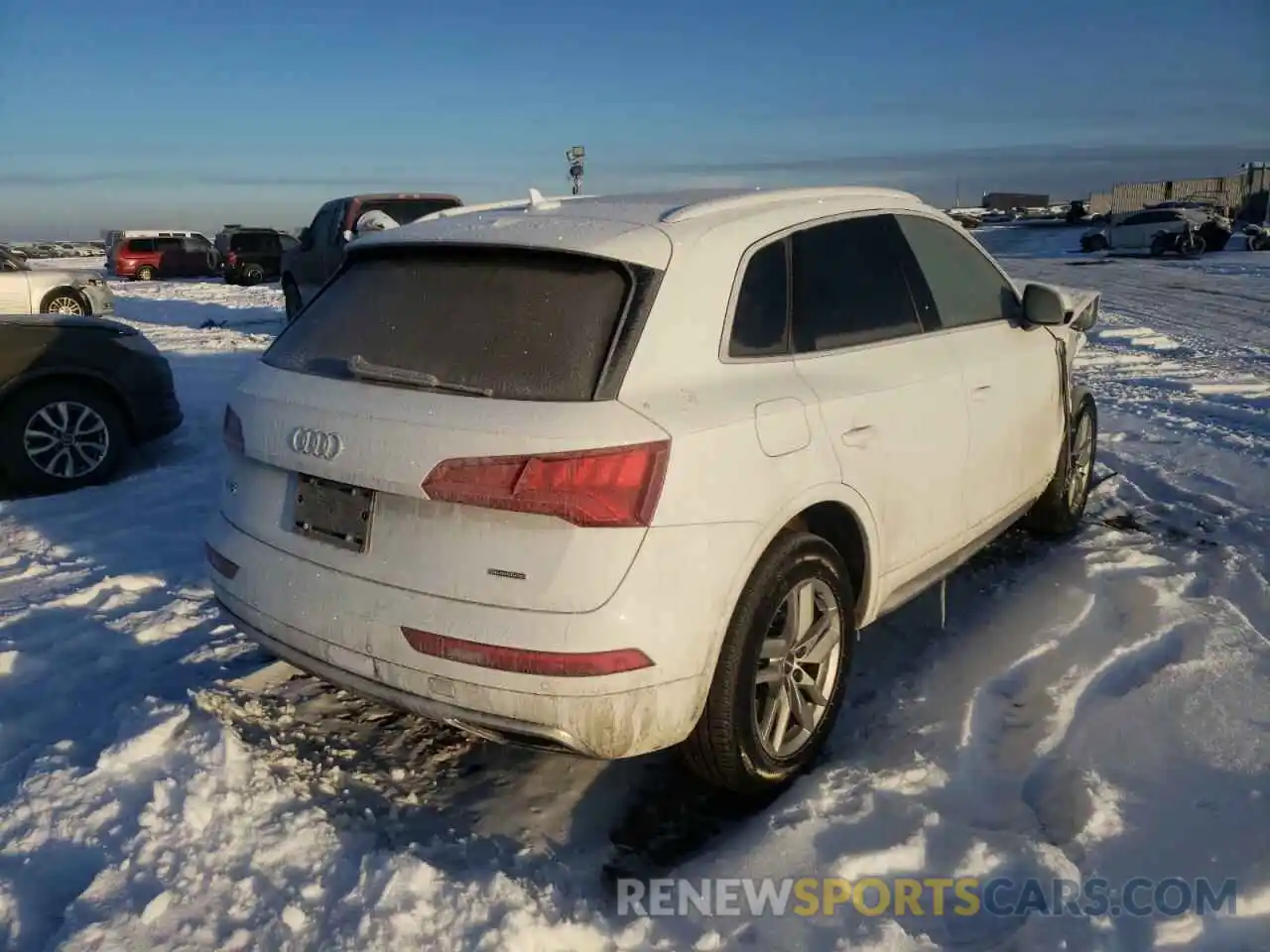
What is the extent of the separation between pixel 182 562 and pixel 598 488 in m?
3.53

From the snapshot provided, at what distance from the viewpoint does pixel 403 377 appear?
2859mm

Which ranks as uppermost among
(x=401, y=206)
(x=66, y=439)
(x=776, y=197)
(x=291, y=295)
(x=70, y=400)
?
(x=401, y=206)

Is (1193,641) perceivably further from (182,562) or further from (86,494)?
(86,494)

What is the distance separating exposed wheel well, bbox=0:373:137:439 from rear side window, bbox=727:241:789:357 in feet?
17.1

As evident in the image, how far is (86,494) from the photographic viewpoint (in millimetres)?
6516

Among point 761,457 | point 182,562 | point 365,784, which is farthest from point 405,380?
point 182,562

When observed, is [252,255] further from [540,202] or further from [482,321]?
[482,321]

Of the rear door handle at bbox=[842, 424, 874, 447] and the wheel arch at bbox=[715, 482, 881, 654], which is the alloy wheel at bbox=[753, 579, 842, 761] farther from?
the rear door handle at bbox=[842, 424, 874, 447]

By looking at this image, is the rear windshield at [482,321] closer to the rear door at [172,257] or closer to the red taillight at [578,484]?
the red taillight at [578,484]

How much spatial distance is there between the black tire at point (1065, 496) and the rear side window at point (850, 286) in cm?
177

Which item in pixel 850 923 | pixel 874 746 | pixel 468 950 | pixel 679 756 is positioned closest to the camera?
pixel 468 950

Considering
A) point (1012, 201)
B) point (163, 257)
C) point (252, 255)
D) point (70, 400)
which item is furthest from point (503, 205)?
point (1012, 201)

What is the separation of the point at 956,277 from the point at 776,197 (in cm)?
118

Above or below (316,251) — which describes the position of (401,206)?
above
